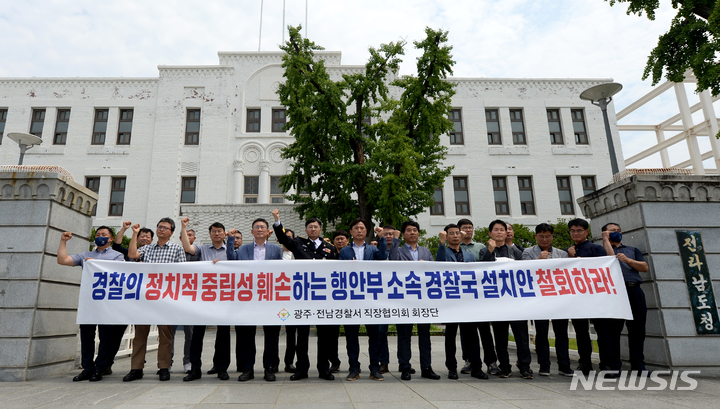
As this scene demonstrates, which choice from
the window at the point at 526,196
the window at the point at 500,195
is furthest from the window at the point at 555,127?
the window at the point at 500,195

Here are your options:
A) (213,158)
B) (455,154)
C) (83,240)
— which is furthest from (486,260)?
(213,158)

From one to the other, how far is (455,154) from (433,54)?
352 inches

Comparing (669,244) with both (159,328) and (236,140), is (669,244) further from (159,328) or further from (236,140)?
(236,140)

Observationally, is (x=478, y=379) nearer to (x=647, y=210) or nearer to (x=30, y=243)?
(x=647, y=210)

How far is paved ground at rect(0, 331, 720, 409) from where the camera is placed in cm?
410

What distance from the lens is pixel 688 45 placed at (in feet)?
33.8

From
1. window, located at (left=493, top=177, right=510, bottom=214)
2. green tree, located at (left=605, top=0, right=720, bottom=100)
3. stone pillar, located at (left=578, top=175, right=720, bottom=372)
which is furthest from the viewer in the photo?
window, located at (left=493, top=177, right=510, bottom=214)

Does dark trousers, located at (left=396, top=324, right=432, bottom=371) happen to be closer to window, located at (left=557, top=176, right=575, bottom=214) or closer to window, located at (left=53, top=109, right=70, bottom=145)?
window, located at (left=557, top=176, right=575, bottom=214)

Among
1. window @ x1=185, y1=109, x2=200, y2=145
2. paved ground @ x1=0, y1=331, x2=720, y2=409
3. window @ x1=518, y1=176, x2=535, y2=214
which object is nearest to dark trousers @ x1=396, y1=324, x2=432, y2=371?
paved ground @ x1=0, y1=331, x2=720, y2=409

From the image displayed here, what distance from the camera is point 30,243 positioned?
5.91 meters

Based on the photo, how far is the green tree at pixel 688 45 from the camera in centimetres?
933

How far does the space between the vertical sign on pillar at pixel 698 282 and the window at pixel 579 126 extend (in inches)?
734

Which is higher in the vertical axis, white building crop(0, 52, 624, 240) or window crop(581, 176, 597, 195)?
white building crop(0, 52, 624, 240)

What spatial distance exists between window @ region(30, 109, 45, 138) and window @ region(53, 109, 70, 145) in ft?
2.56
